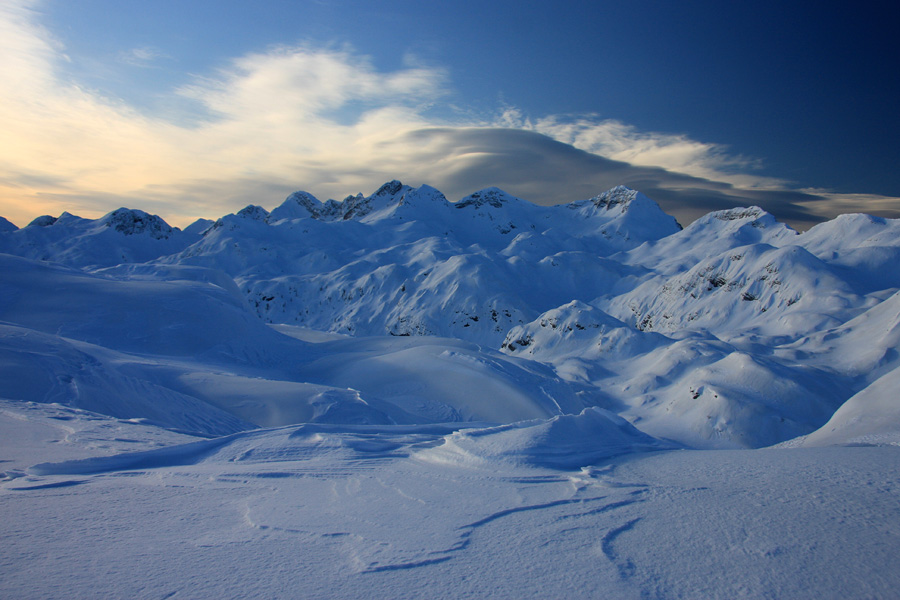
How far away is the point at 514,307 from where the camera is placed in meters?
76.2

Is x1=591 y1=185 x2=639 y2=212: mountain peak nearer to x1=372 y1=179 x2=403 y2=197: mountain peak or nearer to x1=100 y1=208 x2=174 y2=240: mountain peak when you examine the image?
x1=372 y1=179 x2=403 y2=197: mountain peak

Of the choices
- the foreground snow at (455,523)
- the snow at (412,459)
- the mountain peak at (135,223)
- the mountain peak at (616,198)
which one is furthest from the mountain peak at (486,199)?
the foreground snow at (455,523)

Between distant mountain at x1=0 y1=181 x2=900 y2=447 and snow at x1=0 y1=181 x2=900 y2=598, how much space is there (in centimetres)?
21

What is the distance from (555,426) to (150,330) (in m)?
19.0

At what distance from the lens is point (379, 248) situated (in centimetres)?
10825

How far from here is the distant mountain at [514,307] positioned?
2016 centimetres

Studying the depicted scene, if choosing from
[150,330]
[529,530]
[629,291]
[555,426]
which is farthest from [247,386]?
[629,291]

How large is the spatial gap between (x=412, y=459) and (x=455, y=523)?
7.52ft

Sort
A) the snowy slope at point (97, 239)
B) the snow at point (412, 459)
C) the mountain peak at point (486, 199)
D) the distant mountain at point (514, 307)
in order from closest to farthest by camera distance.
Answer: the snow at point (412, 459), the distant mountain at point (514, 307), the snowy slope at point (97, 239), the mountain peak at point (486, 199)

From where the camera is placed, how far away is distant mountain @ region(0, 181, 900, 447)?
20.2 metres

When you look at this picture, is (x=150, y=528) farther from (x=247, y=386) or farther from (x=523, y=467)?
(x=247, y=386)

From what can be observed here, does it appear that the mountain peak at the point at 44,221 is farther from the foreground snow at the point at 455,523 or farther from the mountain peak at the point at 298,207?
the foreground snow at the point at 455,523

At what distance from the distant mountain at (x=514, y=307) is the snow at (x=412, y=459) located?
211 mm

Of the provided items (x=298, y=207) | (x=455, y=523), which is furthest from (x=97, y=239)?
(x=455, y=523)
